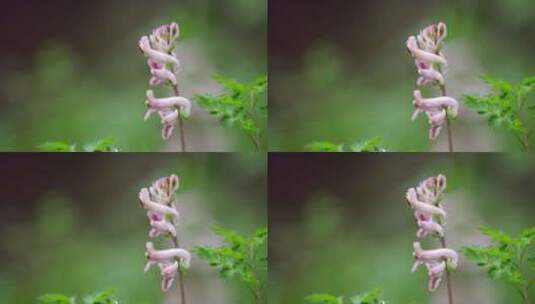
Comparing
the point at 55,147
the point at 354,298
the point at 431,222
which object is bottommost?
the point at 354,298

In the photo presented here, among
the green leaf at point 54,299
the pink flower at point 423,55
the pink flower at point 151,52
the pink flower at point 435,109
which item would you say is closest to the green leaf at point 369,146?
the pink flower at point 435,109

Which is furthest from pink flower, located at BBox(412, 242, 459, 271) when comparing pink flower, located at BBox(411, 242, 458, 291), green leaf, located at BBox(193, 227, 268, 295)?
green leaf, located at BBox(193, 227, 268, 295)

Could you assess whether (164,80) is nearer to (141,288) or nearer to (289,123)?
(289,123)

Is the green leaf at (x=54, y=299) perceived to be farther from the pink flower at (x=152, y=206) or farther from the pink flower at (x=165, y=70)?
the pink flower at (x=165, y=70)

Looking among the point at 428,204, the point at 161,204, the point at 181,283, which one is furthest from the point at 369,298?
the point at 161,204

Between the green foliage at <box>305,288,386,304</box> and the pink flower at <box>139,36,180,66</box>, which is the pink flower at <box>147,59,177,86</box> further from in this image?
the green foliage at <box>305,288,386,304</box>

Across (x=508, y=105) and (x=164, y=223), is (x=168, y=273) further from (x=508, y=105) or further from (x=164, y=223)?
(x=508, y=105)
